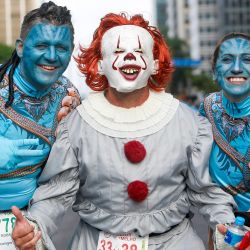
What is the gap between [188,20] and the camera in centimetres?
9594

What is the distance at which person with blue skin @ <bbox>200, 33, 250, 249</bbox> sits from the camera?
361 cm

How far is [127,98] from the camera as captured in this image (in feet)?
9.87

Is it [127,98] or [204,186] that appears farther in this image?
[127,98]

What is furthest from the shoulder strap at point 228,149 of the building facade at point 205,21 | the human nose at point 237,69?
the building facade at point 205,21

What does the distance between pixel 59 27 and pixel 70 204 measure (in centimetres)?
95

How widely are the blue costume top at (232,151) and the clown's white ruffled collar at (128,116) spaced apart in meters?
0.72

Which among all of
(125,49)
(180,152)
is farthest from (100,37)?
(180,152)

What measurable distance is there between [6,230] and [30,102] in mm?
701

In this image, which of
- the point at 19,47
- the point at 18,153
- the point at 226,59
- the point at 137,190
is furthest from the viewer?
the point at 226,59

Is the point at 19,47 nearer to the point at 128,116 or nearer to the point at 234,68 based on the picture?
the point at 128,116

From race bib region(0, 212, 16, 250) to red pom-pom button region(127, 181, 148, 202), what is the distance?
734 mm

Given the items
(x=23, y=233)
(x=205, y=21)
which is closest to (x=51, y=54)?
(x=23, y=233)

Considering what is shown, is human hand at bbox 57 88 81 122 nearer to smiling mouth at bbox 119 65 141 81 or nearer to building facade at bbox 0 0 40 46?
smiling mouth at bbox 119 65 141 81

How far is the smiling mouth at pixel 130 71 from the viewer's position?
2.95m
